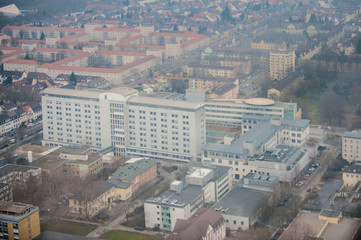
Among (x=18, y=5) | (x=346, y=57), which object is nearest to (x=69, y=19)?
(x=18, y=5)

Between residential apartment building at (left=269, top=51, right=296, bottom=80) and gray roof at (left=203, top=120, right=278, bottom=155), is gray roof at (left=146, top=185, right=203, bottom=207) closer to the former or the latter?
gray roof at (left=203, top=120, right=278, bottom=155)

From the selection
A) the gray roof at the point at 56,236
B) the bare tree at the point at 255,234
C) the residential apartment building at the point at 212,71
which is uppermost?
the residential apartment building at the point at 212,71

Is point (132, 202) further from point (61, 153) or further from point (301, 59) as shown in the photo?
point (301, 59)

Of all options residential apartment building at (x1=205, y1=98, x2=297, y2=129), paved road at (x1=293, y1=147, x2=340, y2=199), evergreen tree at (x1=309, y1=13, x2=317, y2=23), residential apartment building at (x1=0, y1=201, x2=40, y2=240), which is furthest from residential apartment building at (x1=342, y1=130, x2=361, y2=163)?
evergreen tree at (x1=309, y1=13, x2=317, y2=23)

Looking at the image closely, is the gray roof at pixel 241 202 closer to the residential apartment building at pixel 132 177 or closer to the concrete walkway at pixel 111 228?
the concrete walkway at pixel 111 228

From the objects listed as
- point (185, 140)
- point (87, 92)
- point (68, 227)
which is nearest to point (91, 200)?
point (68, 227)

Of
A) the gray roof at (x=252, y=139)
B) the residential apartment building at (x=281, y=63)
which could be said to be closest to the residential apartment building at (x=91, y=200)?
the gray roof at (x=252, y=139)
